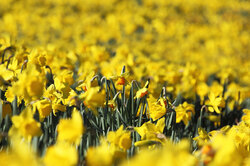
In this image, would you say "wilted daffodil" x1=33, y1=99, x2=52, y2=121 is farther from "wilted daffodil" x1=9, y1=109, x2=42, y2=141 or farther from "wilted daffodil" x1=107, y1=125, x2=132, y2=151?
"wilted daffodil" x1=107, y1=125, x2=132, y2=151

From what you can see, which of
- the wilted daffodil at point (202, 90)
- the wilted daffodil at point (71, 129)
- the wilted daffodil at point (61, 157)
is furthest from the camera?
the wilted daffodil at point (202, 90)

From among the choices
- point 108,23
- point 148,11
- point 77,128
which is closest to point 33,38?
point 108,23

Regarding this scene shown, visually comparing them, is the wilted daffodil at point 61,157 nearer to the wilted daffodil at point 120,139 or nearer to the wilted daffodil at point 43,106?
the wilted daffodil at point 120,139

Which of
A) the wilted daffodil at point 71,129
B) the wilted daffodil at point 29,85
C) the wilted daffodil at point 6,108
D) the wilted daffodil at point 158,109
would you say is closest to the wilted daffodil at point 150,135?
the wilted daffodil at point 158,109

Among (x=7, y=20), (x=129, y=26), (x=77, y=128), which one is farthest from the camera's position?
(x=129, y=26)

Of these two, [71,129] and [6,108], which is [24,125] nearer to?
[71,129]

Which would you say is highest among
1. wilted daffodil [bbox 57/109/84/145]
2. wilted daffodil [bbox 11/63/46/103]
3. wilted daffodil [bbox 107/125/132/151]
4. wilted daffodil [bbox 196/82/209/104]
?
wilted daffodil [bbox 11/63/46/103]

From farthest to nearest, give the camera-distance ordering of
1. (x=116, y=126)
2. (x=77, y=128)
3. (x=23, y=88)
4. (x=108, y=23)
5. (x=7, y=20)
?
(x=108, y=23) < (x=7, y=20) < (x=116, y=126) < (x=23, y=88) < (x=77, y=128)

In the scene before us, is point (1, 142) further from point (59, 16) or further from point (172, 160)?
point (59, 16)

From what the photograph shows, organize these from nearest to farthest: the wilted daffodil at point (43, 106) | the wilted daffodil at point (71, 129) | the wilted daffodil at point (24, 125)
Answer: the wilted daffodil at point (71, 129) < the wilted daffodil at point (24, 125) < the wilted daffodil at point (43, 106)

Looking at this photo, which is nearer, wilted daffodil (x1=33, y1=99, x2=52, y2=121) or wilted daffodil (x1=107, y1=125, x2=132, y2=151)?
wilted daffodil (x1=107, y1=125, x2=132, y2=151)

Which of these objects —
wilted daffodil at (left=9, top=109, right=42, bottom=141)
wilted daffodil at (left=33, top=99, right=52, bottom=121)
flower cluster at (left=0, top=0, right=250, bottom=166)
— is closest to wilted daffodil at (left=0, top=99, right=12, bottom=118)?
flower cluster at (left=0, top=0, right=250, bottom=166)
